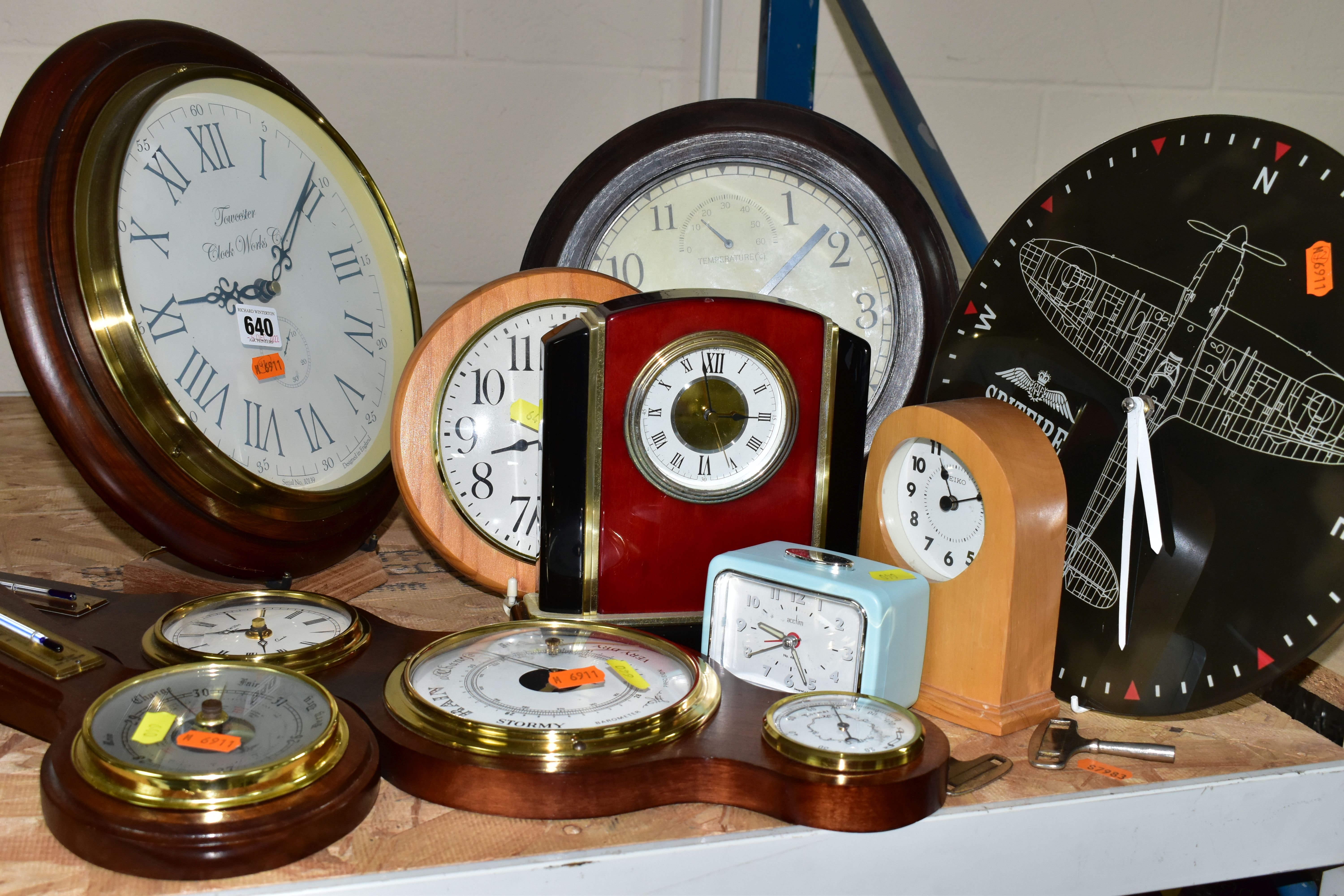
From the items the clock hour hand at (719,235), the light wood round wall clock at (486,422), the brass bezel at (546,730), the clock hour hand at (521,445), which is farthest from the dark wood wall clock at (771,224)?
the brass bezel at (546,730)

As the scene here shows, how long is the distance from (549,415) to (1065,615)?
0.58 m

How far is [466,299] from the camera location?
4.08 ft

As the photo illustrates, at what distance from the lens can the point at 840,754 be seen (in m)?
0.85

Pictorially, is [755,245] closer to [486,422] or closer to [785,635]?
[486,422]

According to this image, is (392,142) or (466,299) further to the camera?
(392,142)

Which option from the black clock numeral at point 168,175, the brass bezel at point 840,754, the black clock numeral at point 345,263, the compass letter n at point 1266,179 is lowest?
the brass bezel at point 840,754

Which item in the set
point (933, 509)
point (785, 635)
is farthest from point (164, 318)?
point (933, 509)

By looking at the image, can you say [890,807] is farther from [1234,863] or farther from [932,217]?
[932,217]

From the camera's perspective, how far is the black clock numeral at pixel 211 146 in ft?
4.01

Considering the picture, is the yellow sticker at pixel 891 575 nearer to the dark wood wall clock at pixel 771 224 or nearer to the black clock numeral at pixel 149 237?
the dark wood wall clock at pixel 771 224

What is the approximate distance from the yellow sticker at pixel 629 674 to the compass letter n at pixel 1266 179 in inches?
28.6

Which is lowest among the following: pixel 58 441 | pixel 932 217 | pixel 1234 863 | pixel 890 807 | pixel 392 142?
pixel 1234 863

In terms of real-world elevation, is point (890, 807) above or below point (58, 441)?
below

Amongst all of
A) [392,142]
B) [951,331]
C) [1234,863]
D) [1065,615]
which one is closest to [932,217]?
[951,331]
